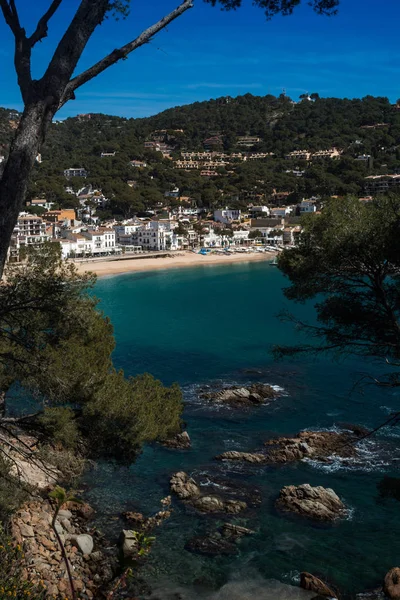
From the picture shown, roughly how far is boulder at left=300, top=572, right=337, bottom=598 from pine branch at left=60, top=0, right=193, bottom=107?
7.39m

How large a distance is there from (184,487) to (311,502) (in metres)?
2.47

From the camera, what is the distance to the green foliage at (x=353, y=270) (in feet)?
22.9

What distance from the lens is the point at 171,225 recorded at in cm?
7025

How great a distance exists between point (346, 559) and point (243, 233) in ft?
219

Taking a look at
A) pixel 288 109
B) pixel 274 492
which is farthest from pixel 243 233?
pixel 288 109

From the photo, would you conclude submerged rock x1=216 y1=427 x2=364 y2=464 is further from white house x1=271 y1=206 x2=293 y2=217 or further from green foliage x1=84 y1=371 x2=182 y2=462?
white house x1=271 y1=206 x2=293 y2=217

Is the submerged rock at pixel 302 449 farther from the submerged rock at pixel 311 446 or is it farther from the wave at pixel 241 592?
the wave at pixel 241 592

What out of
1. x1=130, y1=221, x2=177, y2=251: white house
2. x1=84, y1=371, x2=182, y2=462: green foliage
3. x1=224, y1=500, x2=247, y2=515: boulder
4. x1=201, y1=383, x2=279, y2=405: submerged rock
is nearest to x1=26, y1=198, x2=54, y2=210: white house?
x1=130, y1=221, x2=177, y2=251: white house

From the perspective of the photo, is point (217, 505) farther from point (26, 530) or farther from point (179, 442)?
point (26, 530)

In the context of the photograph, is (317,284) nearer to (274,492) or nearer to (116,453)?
(116,453)

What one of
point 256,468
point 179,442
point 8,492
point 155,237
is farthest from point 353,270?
point 155,237

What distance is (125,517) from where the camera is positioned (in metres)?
9.75

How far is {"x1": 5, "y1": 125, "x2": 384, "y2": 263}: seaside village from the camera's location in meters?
63.2

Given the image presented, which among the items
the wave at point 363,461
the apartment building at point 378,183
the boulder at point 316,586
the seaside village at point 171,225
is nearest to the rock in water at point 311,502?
the wave at point 363,461
